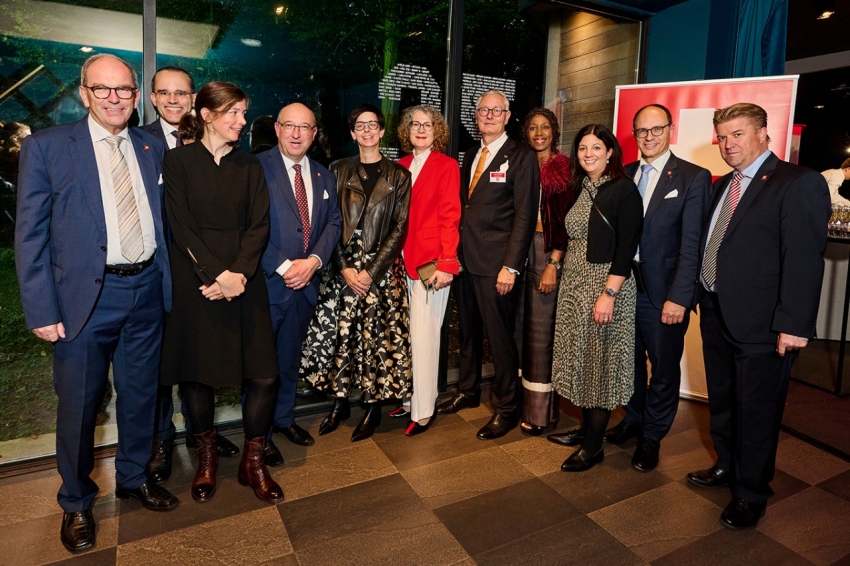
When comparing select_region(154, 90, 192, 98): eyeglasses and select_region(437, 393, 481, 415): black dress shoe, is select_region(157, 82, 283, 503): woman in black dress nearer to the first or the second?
select_region(154, 90, 192, 98): eyeglasses

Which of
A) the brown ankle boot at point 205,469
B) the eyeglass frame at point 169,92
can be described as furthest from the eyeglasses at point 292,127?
the brown ankle boot at point 205,469

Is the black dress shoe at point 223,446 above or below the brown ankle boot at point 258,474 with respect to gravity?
below

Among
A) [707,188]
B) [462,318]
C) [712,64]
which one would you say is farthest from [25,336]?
[712,64]

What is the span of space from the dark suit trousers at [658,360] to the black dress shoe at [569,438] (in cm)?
35

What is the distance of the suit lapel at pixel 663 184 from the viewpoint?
2.79 m

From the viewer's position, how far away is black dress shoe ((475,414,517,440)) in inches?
129

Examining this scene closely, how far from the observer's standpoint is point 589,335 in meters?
2.71

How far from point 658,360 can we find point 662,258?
0.55 m

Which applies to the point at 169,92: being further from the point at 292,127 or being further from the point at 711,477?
the point at 711,477

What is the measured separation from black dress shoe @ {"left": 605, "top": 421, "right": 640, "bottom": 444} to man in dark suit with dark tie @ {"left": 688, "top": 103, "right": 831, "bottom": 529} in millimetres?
682

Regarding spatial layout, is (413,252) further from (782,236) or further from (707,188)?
(782,236)

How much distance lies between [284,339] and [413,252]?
0.85 metres

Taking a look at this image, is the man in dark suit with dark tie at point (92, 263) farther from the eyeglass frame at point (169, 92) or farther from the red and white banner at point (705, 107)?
the red and white banner at point (705, 107)

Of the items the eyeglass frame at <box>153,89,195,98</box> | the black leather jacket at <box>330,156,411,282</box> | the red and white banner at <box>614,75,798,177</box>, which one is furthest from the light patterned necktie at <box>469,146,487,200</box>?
the eyeglass frame at <box>153,89,195,98</box>
